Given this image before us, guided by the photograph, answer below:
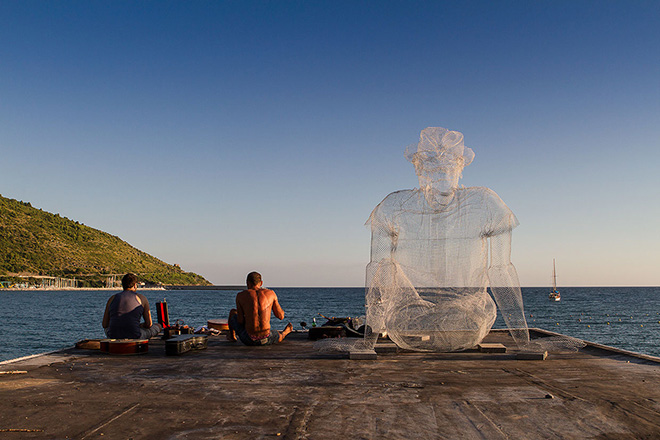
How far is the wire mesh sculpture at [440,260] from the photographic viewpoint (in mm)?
8008

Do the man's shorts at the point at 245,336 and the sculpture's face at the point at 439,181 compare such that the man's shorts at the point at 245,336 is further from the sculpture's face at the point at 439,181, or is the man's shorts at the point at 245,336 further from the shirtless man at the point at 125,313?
the sculpture's face at the point at 439,181

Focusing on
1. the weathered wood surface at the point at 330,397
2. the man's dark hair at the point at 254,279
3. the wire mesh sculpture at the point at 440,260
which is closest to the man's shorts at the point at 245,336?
the man's dark hair at the point at 254,279

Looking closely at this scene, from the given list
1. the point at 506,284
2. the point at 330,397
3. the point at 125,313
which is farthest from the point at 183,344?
the point at 506,284

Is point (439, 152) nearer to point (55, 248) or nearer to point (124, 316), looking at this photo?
point (124, 316)

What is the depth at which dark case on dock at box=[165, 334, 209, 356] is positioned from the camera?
26.4ft

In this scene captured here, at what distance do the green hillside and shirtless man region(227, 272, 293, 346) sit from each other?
13263 cm

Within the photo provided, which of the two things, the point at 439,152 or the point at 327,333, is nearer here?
the point at 439,152

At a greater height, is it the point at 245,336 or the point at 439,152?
the point at 439,152

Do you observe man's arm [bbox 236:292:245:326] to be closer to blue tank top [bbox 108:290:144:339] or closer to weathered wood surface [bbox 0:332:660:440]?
weathered wood surface [bbox 0:332:660:440]

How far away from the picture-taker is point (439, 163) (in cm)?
823

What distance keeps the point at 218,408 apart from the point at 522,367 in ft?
14.5

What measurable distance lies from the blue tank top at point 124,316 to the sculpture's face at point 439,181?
526 cm

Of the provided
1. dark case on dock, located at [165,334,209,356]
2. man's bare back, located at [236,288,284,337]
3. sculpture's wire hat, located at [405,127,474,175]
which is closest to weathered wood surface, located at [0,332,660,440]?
dark case on dock, located at [165,334,209,356]

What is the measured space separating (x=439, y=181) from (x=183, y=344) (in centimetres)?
497
